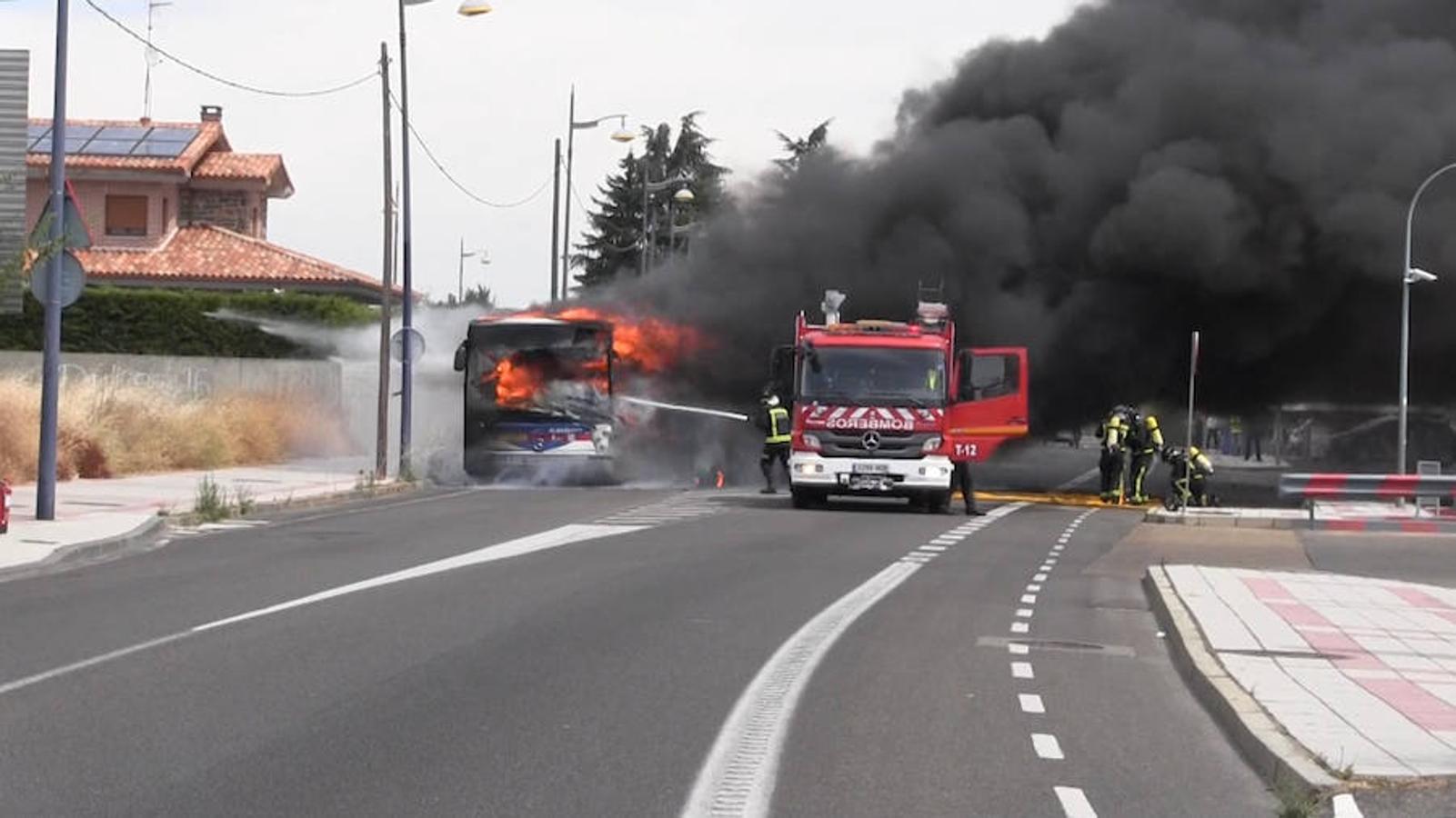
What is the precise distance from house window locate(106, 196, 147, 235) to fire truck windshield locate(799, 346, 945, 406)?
34.9 meters

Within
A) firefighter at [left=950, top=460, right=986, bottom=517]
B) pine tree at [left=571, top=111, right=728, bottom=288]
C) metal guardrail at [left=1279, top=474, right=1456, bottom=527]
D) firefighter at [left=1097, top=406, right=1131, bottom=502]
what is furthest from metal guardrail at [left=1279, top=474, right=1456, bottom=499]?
pine tree at [left=571, top=111, right=728, bottom=288]

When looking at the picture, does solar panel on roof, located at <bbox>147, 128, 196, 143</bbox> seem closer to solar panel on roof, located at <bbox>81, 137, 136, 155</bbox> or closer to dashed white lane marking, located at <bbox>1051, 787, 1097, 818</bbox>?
solar panel on roof, located at <bbox>81, 137, 136, 155</bbox>

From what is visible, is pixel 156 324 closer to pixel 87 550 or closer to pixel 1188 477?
pixel 1188 477

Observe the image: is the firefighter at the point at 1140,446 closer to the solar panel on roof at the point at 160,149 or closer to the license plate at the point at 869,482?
the license plate at the point at 869,482

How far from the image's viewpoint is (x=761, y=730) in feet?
31.0

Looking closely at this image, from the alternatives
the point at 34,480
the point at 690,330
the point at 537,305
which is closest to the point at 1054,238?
the point at 690,330

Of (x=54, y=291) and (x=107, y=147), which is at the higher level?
(x=107, y=147)

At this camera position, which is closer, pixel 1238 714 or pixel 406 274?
pixel 1238 714

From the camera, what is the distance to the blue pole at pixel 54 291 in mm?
20875

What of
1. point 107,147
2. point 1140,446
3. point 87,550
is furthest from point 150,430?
point 107,147

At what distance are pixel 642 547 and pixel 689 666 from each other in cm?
935

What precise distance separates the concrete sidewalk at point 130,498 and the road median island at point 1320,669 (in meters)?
10.2

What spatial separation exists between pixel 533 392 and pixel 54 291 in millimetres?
13113

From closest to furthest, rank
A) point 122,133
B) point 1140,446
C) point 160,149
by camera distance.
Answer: point 1140,446 → point 160,149 → point 122,133
